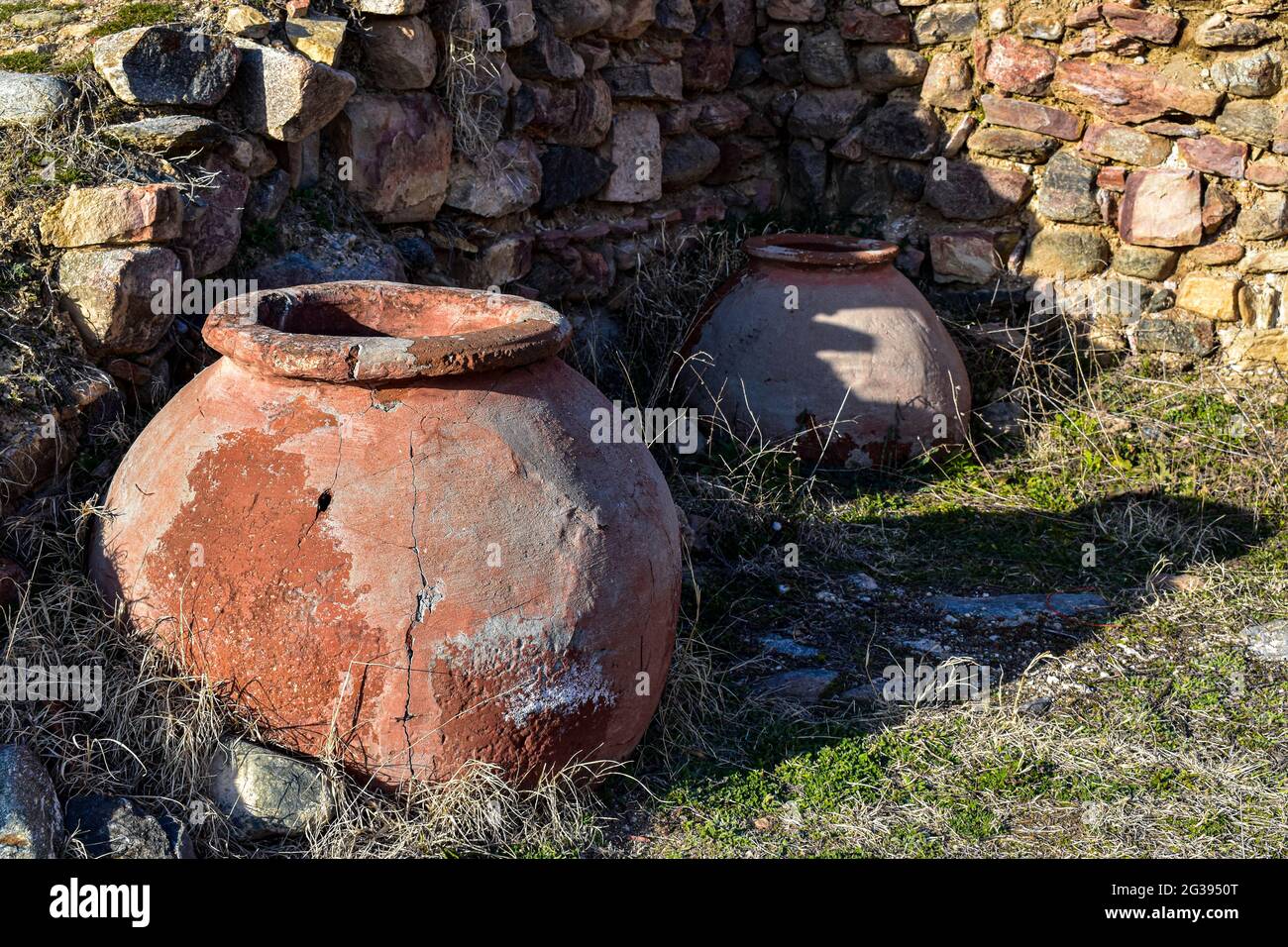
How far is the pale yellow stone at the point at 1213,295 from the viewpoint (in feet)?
17.6

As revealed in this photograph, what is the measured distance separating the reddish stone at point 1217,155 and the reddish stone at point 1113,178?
27cm

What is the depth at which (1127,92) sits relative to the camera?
5367 millimetres

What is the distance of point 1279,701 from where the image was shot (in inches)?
133

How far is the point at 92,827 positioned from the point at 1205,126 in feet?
16.5

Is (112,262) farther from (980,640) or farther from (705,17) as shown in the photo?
(705,17)

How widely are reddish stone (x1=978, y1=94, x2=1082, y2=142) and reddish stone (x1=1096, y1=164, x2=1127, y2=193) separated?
0.20 m

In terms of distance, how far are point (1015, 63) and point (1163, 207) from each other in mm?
930

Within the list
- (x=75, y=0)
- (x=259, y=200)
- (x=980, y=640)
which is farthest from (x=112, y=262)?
(x=980, y=640)

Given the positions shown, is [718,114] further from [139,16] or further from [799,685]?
[799,685]

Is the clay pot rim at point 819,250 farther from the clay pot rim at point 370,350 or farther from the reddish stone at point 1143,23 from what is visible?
the clay pot rim at point 370,350

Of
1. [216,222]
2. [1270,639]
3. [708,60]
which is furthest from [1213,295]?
[216,222]

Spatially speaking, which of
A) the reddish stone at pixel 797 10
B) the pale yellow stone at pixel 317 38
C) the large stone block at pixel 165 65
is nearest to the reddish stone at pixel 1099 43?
the reddish stone at pixel 797 10

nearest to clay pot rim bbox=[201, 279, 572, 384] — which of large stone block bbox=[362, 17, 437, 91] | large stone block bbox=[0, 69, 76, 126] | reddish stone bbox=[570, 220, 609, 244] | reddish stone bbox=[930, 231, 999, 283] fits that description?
large stone block bbox=[0, 69, 76, 126]

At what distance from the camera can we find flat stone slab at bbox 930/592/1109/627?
12.6 feet
